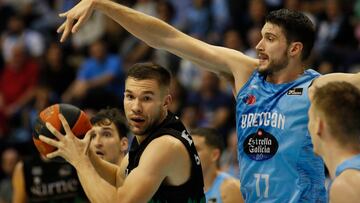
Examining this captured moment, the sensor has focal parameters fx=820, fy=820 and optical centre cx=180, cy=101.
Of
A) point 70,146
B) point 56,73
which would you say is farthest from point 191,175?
point 56,73

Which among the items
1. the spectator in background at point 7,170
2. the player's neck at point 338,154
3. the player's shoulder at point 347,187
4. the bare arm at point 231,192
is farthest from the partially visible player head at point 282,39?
the spectator in background at point 7,170

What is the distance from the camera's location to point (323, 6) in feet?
48.2

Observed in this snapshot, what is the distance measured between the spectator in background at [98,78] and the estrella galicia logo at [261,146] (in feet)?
28.3

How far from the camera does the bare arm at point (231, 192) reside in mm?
8820

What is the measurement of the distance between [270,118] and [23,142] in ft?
30.4

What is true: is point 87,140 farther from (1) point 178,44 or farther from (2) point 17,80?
(2) point 17,80

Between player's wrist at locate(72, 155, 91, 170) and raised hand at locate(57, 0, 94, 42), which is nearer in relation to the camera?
player's wrist at locate(72, 155, 91, 170)

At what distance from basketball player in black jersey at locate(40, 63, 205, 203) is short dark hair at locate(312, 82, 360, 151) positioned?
1.70m

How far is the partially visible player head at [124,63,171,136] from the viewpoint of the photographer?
657 centimetres

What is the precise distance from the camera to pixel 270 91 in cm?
688

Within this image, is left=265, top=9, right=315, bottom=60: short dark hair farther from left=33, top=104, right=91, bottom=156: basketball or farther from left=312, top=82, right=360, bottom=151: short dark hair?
left=312, top=82, right=360, bottom=151: short dark hair

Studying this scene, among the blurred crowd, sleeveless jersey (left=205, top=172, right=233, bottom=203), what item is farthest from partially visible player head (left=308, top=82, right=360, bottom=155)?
the blurred crowd

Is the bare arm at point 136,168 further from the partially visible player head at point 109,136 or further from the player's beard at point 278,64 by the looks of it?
the partially visible player head at point 109,136

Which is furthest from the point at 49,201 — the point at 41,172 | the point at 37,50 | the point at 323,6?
the point at 37,50
